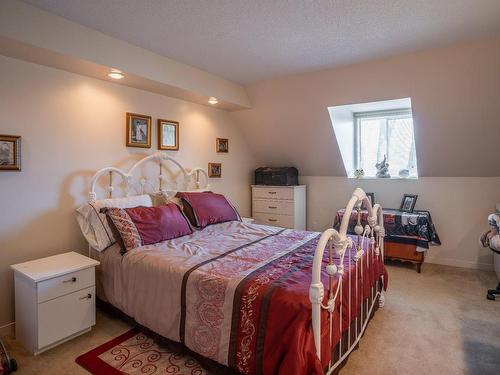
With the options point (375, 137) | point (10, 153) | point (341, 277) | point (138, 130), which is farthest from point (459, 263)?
point (10, 153)

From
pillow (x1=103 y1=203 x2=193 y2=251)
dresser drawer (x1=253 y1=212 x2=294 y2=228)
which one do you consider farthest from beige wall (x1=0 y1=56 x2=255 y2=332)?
dresser drawer (x1=253 y1=212 x2=294 y2=228)

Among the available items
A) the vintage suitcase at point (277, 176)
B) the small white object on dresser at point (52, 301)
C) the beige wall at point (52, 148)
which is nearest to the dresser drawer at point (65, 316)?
the small white object on dresser at point (52, 301)

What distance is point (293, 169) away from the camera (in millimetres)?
4637

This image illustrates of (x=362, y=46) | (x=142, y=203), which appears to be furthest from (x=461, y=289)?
(x=142, y=203)

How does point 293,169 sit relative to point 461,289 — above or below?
above

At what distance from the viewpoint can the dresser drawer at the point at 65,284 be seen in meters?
2.02

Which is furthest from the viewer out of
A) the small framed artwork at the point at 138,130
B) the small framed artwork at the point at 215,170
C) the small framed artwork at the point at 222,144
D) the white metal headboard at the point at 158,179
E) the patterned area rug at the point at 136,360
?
the small framed artwork at the point at 222,144

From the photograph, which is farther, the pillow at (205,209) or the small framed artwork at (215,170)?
the small framed artwork at (215,170)

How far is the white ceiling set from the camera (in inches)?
80.4

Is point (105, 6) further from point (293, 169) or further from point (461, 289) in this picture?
point (461, 289)

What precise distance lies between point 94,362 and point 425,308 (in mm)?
2599

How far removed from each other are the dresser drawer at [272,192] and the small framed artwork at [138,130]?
1.91 m

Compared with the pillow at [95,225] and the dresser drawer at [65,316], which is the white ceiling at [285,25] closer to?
the pillow at [95,225]

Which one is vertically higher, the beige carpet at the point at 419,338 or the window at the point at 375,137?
the window at the point at 375,137
